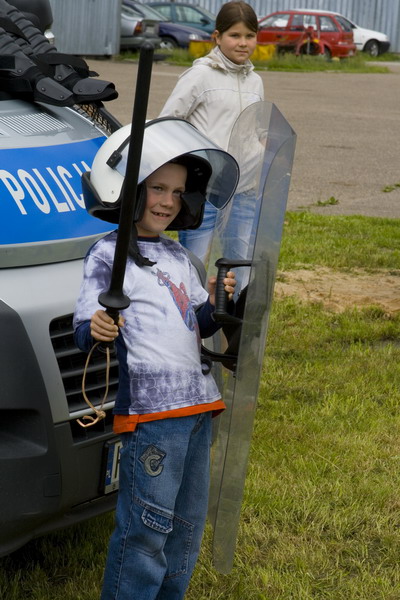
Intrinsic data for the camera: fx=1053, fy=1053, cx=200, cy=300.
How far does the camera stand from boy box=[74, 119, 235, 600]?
2.51 metres

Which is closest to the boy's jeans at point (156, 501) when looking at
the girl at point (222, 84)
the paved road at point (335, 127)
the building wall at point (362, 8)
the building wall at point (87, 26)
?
the girl at point (222, 84)

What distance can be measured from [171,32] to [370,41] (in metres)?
7.23

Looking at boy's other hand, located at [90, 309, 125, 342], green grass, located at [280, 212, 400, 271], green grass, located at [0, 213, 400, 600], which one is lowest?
green grass, located at [0, 213, 400, 600]

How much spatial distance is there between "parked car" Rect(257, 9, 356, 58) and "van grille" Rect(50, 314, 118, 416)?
25487 mm

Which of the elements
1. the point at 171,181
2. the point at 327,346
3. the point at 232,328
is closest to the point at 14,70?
the point at 171,181

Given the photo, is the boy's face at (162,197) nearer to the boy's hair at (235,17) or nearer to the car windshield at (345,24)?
the boy's hair at (235,17)

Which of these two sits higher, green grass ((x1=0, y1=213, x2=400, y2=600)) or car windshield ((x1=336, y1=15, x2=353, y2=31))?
car windshield ((x1=336, y1=15, x2=353, y2=31))

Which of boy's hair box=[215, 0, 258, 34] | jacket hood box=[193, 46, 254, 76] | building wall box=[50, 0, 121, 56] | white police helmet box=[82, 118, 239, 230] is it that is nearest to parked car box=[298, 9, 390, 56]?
building wall box=[50, 0, 121, 56]

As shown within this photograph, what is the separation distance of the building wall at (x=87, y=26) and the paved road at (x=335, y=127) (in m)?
0.38

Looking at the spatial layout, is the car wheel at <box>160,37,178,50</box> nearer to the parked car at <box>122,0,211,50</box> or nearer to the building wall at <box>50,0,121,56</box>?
the parked car at <box>122,0,211,50</box>

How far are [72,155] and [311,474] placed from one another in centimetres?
155

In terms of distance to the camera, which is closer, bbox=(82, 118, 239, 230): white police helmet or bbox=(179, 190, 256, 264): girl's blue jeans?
bbox=(82, 118, 239, 230): white police helmet

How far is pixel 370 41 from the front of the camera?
3172 cm

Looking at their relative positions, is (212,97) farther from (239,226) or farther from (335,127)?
(335,127)
